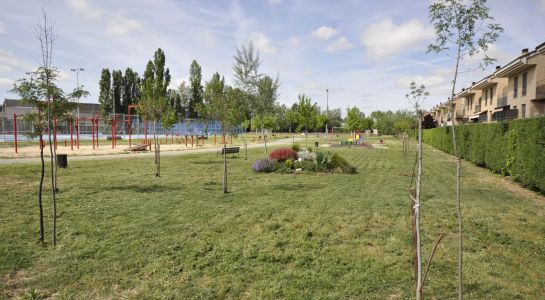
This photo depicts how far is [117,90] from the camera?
6316 cm

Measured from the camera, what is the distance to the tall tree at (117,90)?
62250 mm

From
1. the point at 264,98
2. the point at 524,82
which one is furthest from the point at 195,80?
the point at 524,82

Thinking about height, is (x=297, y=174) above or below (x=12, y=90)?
below

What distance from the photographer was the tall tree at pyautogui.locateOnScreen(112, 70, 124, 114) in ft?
204

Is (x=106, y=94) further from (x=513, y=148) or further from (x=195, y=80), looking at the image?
(x=513, y=148)

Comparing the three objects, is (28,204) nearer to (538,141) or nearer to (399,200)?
(399,200)

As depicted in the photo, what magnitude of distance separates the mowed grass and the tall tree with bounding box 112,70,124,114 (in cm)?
5767

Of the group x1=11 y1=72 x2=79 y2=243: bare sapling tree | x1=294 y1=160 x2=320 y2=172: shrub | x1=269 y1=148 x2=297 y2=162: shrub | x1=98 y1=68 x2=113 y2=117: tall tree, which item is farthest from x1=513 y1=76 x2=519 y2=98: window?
x1=98 y1=68 x2=113 y2=117: tall tree

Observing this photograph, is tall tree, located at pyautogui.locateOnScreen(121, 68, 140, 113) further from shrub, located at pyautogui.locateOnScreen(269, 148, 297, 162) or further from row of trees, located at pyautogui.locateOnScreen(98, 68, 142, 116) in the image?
shrub, located at pyautogui.locateOnScreen(269, 148, 297, 162)

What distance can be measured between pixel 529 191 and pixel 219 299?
10860 mm

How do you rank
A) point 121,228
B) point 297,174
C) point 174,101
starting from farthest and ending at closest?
point 174,101
point 297,174
point 121,228

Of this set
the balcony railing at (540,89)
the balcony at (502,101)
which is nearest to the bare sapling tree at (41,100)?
the balcony railing at (540,89)

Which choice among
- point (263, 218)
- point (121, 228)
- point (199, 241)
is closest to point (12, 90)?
point (121, 228)

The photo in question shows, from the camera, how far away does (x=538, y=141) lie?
404 inches
